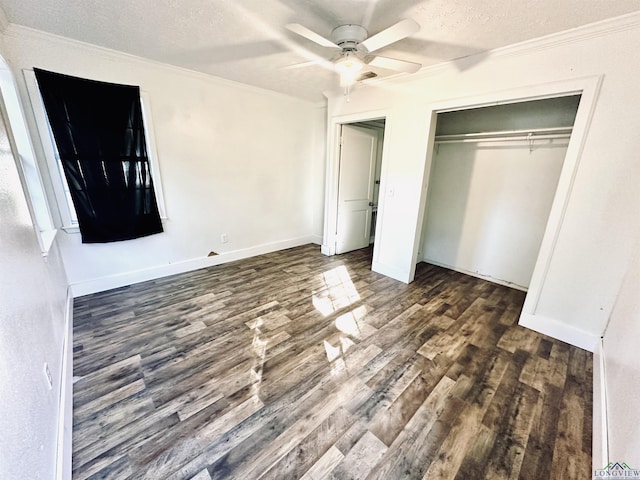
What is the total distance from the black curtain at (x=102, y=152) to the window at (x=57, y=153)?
5 centimetres

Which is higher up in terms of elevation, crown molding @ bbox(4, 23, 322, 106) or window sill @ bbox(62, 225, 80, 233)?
crown molding @ bbox(4, 23, 322, 106)

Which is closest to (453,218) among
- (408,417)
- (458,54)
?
(458,54)

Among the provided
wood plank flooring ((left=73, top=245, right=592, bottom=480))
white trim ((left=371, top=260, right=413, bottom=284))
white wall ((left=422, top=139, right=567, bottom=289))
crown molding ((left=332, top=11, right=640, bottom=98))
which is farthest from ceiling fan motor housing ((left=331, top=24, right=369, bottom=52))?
white trim ((left=371, top=260, right=413, bottom=284))

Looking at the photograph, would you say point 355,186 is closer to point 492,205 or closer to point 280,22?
point 492,205

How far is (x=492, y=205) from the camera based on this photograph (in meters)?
3.26

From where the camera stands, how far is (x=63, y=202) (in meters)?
2.51

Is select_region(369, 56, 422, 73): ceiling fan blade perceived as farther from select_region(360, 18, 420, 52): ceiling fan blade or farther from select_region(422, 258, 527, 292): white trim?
select_region(422, 258, 527, 292): white trim

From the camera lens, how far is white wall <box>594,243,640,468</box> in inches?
43.0

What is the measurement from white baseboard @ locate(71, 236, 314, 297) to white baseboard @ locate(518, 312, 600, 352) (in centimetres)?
340

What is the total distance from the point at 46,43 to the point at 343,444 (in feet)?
12.8

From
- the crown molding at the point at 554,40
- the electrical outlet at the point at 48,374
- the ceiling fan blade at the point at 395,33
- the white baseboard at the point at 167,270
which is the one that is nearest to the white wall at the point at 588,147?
the crown molding at the point at 554,40

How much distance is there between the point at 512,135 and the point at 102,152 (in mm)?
4459

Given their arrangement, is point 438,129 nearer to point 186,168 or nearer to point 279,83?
point 279,83

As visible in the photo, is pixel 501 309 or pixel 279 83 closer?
pixel 501 309
